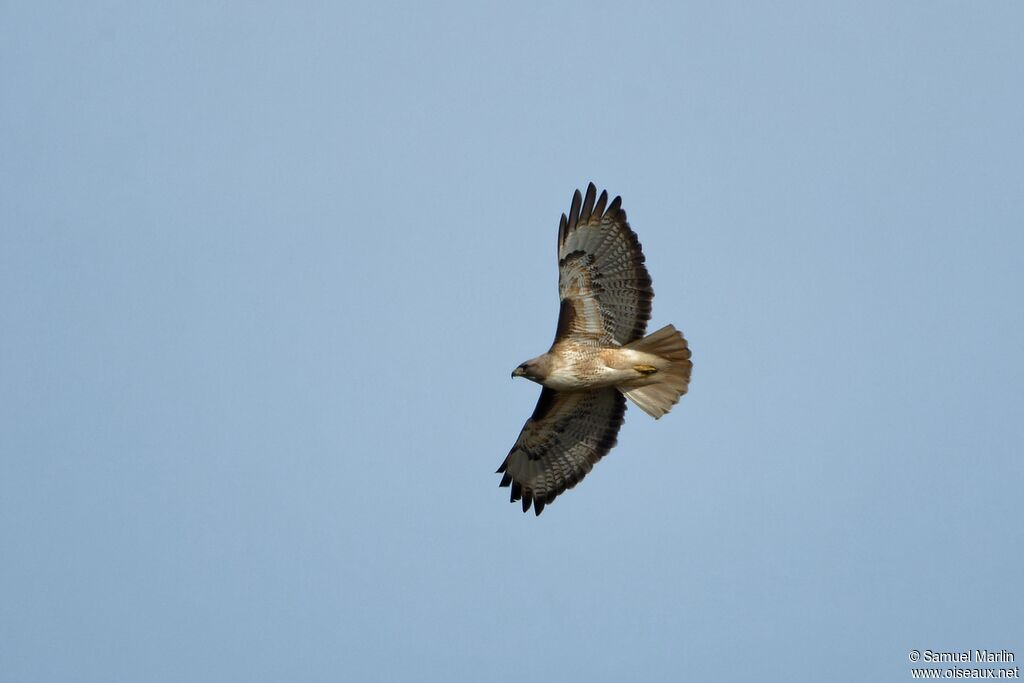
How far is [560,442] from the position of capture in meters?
13.2

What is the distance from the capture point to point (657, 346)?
12.0 m

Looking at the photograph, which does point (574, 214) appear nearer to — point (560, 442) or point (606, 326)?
point (606, 326)

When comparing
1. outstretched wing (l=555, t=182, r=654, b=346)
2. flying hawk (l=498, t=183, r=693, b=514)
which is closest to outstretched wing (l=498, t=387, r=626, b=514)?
flying hawk (l=498, t=183, r=693, b=514)

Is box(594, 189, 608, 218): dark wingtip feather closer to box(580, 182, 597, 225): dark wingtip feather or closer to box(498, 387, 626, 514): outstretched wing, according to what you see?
box(580, 182, 597, 225): dark wingtip feather

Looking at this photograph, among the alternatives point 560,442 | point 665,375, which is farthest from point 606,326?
point 560,442

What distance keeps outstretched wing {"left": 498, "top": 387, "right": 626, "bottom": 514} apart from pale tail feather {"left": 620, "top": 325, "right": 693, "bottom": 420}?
0.49 metres

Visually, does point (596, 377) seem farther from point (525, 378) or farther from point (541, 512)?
point (541, 512)

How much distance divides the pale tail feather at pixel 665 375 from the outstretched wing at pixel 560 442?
1.61 ft

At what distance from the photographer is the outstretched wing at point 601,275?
1209cm

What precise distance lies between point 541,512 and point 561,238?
10.2 ft

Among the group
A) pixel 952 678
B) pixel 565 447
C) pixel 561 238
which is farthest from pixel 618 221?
pixel 952 678

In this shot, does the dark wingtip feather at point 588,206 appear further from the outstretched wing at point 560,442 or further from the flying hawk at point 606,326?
the outstretched wing at point 560,442

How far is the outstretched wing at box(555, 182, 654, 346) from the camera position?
1209cm

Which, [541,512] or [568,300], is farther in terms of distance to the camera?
[541,512]
